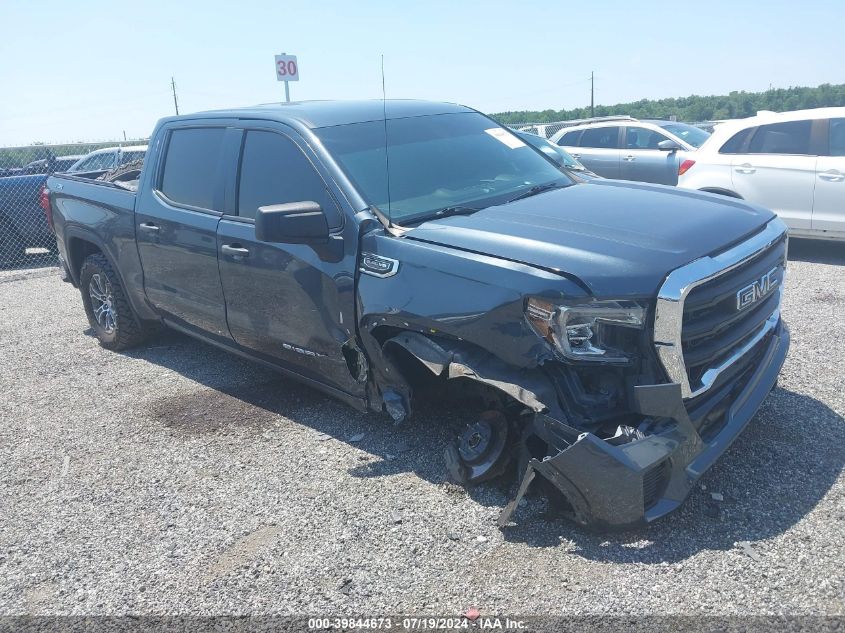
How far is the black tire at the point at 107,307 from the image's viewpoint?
632 cm

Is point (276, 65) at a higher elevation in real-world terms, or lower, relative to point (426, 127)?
higher

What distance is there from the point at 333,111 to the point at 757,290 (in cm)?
264

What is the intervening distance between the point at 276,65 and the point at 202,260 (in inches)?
463

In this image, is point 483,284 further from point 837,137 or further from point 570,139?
point 570,139

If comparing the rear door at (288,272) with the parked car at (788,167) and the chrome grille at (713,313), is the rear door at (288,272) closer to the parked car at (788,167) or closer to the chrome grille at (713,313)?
the chrome grille at (713,313)

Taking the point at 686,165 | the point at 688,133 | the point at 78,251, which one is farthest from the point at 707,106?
the point at 78,251

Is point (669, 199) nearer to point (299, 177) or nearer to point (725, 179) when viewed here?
point (299, 177)

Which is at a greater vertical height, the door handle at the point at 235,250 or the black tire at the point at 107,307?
the door handle at the point at 235,250

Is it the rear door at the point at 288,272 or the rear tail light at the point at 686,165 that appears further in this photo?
the rear tail light at the point at 686,165

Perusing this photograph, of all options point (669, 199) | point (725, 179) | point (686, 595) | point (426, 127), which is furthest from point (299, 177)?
point (725, 179)

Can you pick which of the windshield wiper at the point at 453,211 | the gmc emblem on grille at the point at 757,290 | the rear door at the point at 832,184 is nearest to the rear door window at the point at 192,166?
the windshield wiper at the point at 453,211

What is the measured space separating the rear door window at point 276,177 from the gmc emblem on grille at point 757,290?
1986 mm

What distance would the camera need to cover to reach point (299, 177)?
432 cm

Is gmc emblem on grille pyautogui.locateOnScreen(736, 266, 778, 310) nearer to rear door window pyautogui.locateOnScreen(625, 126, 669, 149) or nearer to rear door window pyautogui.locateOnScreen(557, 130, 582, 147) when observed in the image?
rear door window pyautogui.locateOnScreen(625, 126, 669, 149)
